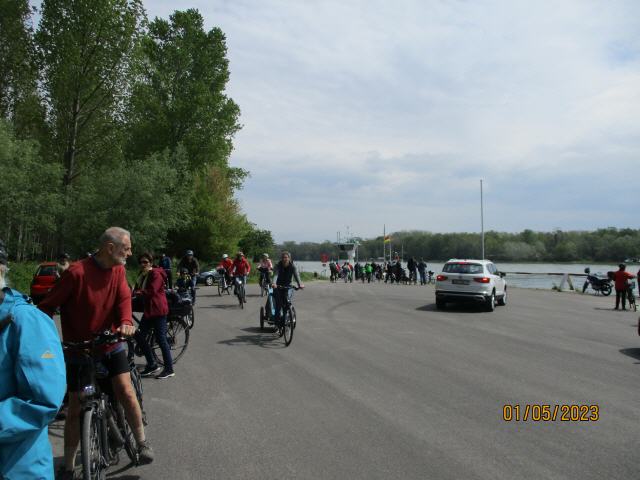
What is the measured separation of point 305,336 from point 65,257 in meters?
6.36

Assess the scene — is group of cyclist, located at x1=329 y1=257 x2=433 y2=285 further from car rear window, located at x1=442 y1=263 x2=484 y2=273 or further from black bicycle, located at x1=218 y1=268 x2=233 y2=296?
car rear window, located at x1=442 y1=263 x2=484 y2=273

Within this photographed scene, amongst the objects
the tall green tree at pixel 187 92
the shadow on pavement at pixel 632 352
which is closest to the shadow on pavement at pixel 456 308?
the shadow on pavement at pixel 632 352

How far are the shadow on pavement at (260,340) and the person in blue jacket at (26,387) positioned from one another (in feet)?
25.6

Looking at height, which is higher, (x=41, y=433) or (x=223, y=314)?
(x=41, y=433)

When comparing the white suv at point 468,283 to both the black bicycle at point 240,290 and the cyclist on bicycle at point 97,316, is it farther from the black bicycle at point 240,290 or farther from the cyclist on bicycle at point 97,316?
the cyclist on bicycle at point 97,316

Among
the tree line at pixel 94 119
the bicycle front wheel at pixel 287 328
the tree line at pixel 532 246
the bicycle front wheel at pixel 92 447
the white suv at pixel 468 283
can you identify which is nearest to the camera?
the bicycle front wheel at pixel 92 447

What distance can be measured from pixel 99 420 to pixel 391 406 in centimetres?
329

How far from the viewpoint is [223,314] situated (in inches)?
600

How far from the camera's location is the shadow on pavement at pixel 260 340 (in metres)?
9.99

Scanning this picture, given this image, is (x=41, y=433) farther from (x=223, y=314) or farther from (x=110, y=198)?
(x=110, y=198)

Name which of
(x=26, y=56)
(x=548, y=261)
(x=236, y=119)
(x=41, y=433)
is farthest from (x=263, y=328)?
(x=548, y=261)

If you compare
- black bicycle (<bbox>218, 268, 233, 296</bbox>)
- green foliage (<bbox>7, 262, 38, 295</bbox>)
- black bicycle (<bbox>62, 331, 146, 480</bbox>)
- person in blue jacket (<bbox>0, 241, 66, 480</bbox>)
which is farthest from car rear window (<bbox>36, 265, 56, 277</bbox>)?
person in blue jacket (<bbox>0, 241, 66, 480</bbox>)

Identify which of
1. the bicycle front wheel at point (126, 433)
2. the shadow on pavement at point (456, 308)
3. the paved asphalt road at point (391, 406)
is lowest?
the shadow on pavement at point (456, 308)

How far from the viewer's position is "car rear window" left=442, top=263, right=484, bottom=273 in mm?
17031
